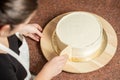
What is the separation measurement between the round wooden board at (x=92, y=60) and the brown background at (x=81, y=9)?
0.02 meters

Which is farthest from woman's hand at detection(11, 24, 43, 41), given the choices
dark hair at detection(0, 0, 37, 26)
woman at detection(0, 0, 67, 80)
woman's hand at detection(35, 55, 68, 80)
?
dark hair at detection(0, 0, 37, 26)

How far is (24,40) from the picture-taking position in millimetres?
798

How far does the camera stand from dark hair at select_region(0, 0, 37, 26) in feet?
1.56

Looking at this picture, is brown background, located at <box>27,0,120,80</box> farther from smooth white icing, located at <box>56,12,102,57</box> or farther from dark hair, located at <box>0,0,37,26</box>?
dark hair, located at <box>0,0,37,26</box>

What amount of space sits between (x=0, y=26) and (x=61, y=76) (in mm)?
311

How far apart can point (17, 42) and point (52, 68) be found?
133 mm

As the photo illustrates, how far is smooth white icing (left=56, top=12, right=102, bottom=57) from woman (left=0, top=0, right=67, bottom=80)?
5 cm

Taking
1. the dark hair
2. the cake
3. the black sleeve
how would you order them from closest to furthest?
the dark hair
the black sleeve
the cake

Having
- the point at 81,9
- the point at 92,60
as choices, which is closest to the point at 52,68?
the point at 92,60

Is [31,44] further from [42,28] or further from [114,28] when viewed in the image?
[114,28]

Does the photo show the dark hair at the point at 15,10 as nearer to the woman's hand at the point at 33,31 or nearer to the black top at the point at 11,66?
the black top at the point at 11,66

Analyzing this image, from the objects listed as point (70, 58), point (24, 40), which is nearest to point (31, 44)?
point (24, 40)

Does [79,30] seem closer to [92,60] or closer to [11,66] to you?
[92,60]

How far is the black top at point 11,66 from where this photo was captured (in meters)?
0.63
